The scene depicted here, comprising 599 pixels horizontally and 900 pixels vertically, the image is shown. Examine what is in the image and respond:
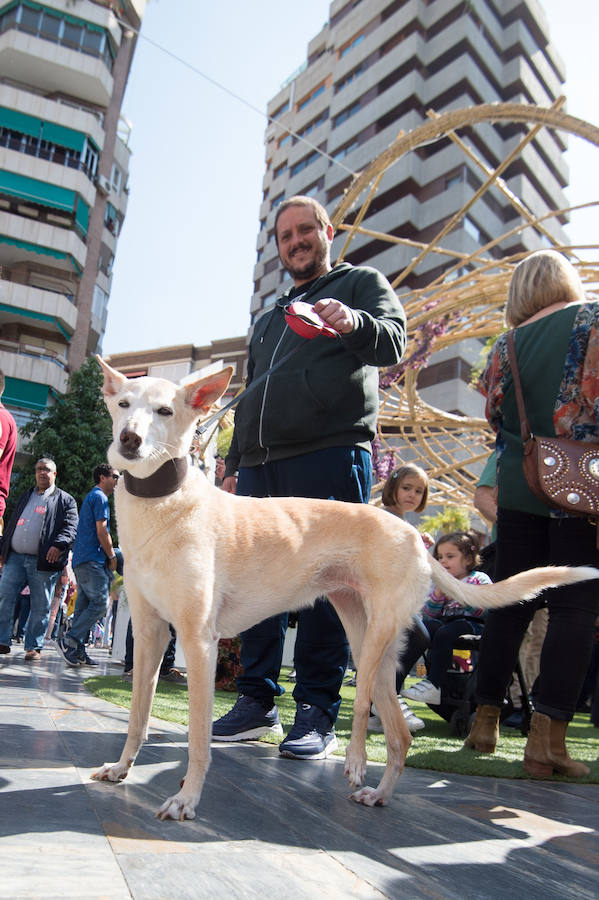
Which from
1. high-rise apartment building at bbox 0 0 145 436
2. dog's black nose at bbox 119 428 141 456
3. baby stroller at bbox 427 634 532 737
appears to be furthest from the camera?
high-rise apartment building at bbox 0 0 145 436

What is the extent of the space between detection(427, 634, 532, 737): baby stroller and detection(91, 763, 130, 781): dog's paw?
8.77 ft

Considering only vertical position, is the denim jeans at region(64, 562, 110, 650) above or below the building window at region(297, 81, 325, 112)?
below

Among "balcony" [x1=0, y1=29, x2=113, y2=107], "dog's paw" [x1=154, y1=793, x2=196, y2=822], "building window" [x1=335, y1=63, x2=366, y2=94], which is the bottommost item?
"dog's paw" [x1=154, y1=793, x2=196, y2=822]

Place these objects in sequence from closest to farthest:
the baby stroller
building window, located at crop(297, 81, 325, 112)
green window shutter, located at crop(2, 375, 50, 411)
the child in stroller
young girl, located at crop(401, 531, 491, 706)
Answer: the baby stroller
the child in stroller
young girl, located at crop(401, 531, 491, 706)
green window shutter, located at crop(2, 375, 50, 411)
building window, located at crop(297, 81, 325, 112)

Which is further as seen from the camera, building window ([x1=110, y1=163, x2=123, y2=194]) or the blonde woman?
building window ([x1=110, y1=163, x2=123, y2=194])

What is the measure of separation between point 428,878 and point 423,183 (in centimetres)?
3612

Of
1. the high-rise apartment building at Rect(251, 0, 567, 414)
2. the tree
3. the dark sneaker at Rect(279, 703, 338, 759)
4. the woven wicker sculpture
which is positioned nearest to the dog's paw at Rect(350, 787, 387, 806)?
the dark sneaker at Rect(279, 703, 338, 759)

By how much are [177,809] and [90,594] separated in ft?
19.9

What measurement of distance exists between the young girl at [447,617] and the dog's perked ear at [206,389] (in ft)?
7.85

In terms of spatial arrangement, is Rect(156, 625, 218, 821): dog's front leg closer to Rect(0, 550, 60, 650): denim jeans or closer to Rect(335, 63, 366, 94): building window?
Rect(0, 550, 60, 650): denim jeans

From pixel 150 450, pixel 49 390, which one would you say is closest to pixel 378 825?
pixel 150 450

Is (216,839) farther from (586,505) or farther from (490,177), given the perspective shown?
(490,177)

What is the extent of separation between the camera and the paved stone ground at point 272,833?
1275 mm

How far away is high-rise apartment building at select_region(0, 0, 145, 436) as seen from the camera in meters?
29.6
